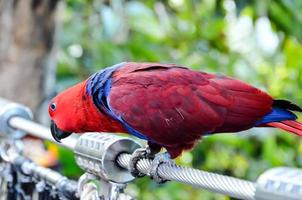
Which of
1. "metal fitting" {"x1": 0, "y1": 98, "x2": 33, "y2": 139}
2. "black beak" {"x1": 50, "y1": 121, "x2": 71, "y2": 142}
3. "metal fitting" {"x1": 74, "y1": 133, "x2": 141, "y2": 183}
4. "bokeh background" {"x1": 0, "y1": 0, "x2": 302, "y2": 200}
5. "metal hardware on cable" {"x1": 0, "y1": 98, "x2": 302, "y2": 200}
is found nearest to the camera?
"metal hardware on cable" {"x1": 0, "y1": 98, "x2": 302, "y2": 200}

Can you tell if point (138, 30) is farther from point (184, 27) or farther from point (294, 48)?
point (294, 48)

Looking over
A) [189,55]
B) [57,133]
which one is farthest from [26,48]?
[189,55]

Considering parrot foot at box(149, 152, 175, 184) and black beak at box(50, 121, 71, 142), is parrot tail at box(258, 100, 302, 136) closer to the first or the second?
parrot foot at box(149, 152, 175, 184)

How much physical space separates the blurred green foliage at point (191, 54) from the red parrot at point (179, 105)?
1.05 metres

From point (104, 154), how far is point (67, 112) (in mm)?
403

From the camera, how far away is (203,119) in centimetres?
126

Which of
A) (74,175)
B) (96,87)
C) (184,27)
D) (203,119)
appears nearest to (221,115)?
(203,119)

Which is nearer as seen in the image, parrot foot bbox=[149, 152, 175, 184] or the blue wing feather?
parrot foot bbox=[149, 152, 175, 184]

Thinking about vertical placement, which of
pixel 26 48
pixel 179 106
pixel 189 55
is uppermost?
pixel 179 106

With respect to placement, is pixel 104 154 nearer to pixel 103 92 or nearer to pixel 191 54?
pixel 103 92

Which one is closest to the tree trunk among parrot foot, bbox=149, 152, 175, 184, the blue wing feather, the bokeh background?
the bokeh background

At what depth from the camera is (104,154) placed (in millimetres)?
1022

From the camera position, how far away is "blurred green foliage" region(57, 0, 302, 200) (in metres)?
2.58

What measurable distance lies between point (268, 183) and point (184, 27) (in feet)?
7.92
